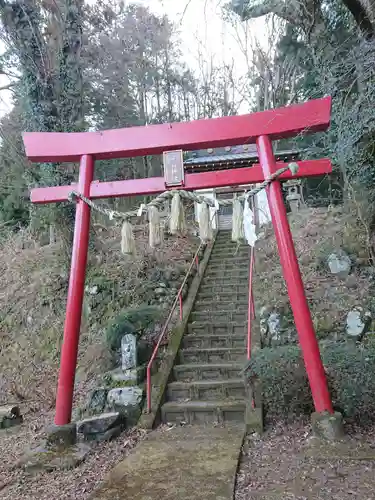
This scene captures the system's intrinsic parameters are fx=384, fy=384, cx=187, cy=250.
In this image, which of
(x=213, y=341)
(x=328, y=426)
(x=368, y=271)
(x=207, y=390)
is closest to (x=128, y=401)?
(x=207, y=390)

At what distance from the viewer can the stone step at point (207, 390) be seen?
6031mm

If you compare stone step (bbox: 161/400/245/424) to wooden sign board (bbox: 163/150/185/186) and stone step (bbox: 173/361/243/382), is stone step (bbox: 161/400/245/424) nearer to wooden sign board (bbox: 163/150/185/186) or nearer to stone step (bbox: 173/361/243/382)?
stone step (bbox: 173/361/243/382)

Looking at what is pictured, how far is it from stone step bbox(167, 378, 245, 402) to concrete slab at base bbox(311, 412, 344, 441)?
156 cm

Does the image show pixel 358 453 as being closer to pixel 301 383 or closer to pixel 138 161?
pixel 301 383

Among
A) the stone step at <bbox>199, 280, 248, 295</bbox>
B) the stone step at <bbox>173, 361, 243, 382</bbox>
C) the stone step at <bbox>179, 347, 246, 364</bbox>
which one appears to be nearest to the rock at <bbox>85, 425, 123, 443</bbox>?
the stone step at <bbox>173, 361, 243, 382</bbox>

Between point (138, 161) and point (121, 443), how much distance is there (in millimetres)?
15940

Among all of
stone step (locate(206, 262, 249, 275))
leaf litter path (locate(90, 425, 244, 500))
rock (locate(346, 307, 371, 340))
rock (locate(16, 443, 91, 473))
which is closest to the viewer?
leaf litter path (locate(90, 425, 244, 500))

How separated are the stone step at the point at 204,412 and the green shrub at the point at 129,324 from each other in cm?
150

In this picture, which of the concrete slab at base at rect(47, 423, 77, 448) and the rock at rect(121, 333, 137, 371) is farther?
the rock at rect(121, 333, 137, 371)

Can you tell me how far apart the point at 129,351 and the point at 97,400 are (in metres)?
0.90

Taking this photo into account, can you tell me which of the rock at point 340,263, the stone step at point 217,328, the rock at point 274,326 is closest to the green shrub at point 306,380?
the rock at point 274,326

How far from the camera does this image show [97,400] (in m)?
5.96

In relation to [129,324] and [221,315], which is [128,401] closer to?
[129,324]

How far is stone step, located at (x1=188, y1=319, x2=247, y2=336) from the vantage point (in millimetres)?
7648
